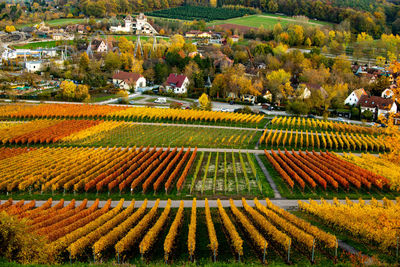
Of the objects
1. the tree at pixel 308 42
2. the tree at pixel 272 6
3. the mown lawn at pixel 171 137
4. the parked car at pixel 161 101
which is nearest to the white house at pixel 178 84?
the parked car at pixel 161 101

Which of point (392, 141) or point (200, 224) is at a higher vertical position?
point (392, 141)

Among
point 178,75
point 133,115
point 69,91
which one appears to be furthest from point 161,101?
point 69,91

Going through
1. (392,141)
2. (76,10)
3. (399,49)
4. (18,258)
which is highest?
(76,10)

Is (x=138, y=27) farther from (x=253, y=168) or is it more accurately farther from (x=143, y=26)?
(x=253, y=168)

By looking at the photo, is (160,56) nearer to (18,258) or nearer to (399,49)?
(399,49)

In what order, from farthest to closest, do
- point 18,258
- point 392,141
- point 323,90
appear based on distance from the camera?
point 323,90, point 392,141, point 18,258

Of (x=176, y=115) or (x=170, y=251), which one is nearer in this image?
(x=170, y=251)

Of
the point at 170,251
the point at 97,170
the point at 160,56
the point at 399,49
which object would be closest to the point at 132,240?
the point at 170,251

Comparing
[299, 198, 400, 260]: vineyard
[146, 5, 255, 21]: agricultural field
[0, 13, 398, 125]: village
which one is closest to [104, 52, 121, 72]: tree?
[0, 13, 398, 125]: village
